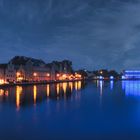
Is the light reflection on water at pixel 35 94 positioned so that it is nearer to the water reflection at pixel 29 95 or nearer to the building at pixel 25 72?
the water reflection at pixel 29 95

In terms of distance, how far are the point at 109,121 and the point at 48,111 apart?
21.7 ft

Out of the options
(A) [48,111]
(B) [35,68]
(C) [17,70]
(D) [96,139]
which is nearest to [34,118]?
(A) [48,111]

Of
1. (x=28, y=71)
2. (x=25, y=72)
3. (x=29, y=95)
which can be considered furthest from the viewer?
(x=28, y=71)

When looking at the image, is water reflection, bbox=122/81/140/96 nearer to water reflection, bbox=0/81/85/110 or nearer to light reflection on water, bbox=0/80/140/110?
light reflection on water, bbox=0/80/140/110

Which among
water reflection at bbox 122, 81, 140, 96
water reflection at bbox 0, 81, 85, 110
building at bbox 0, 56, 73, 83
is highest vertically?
building at bbox 0, 56, 73, 83

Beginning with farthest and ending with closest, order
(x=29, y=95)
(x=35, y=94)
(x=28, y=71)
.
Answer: (x=28, y=71) < (x=35, y=94) < (x=29, y=95)

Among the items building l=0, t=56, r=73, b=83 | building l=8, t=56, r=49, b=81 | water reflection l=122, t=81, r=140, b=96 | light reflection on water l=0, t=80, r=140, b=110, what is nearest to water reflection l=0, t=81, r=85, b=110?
light reflection on water l=0, t=80, r=140, b=110

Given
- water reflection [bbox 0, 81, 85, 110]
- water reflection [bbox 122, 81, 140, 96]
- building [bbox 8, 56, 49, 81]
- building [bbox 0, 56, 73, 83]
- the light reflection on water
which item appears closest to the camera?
water reflection [bbox 0, 81, 85, 110]

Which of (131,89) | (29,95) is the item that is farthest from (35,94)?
(131,89)

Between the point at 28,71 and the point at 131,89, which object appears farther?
the point at 28,71

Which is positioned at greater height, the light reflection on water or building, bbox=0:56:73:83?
building, bbox=0:56:73:83

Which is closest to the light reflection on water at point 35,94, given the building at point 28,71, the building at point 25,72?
the building at point 25,72

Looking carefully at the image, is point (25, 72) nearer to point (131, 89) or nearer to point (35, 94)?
point (131, 89)

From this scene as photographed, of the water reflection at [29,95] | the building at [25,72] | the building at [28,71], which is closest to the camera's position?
the water reflection at [29,95]
